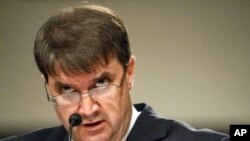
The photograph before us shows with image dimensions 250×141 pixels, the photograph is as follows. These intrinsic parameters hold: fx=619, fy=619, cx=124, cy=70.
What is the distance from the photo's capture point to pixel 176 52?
2961mm

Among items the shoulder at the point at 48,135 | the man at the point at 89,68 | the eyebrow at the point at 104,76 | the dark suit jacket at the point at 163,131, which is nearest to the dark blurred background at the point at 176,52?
the shoulder at the point at 48,135

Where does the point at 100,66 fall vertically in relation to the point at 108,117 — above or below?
above

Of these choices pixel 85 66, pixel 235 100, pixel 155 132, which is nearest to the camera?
pixel 85 66

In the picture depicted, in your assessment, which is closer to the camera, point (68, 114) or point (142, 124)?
point (68, 114)

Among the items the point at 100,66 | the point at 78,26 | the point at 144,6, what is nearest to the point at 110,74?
the point at 100,66

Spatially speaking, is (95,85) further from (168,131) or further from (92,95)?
(168,131)

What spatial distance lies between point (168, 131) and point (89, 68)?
39 cm

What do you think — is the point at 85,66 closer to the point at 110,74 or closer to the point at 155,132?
the point at 110,74

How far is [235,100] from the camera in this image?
2908 mm

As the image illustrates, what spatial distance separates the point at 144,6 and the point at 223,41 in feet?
1.36

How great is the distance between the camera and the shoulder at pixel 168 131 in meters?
1.98

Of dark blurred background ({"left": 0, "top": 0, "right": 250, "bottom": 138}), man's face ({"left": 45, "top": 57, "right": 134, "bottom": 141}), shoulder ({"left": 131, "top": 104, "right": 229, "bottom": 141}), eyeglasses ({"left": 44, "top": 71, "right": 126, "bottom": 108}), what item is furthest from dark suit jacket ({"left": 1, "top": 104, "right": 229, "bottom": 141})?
dark blurred background ({"left": 0, "top": 0, "right": 250, "bottom": 138})

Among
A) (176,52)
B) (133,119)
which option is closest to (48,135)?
(133,119)

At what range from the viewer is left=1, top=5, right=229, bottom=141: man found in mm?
1787
